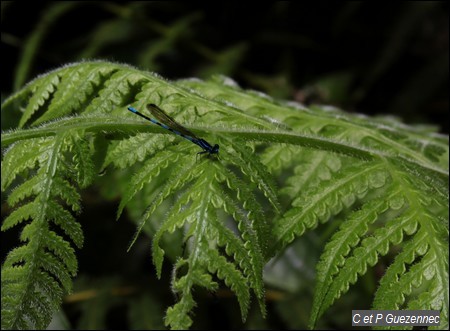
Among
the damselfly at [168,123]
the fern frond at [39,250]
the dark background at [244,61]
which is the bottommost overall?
the fern frond at [39,250]

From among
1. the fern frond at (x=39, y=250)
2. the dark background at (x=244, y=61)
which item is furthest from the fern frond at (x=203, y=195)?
the dark background at (x=244, y=61)

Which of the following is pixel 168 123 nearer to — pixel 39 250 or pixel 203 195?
pixel 203 195

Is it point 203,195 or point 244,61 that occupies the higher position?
point 244,61

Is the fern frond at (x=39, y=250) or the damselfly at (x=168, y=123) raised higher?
the damselfly at (x=168, y=123)

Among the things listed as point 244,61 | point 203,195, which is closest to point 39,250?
point 203,195

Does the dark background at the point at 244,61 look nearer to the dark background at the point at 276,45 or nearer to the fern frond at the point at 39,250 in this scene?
the dark background at the point at 276,45

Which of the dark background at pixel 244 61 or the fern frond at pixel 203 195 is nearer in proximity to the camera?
the fern frond at pixel 203 195

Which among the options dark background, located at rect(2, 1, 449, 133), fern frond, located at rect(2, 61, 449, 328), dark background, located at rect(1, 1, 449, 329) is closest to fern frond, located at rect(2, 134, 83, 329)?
fern frond, located at rect(2, 61, 449, 328)

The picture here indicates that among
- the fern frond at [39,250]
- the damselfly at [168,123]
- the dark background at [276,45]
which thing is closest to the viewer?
the fern frond at [39,250]

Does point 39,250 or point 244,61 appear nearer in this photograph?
point 39,250
